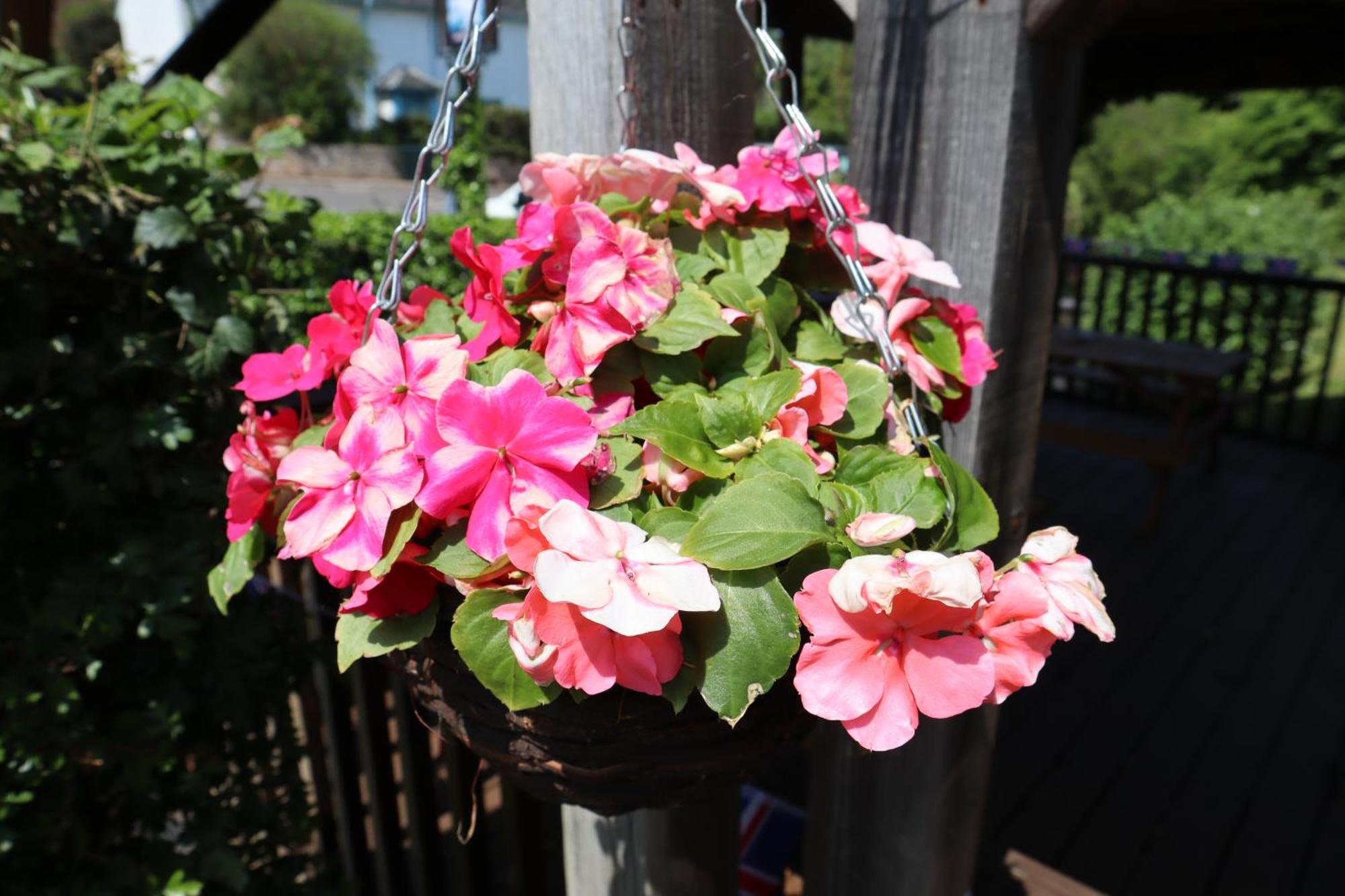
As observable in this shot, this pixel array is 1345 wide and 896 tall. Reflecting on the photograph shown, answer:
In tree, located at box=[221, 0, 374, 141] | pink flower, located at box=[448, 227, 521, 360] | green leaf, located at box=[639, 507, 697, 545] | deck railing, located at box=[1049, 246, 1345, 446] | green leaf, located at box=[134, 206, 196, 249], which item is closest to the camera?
green leaf, located at box=[639, 507, 697, 545]

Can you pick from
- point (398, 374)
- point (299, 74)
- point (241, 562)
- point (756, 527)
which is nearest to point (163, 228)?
point (241, 562)

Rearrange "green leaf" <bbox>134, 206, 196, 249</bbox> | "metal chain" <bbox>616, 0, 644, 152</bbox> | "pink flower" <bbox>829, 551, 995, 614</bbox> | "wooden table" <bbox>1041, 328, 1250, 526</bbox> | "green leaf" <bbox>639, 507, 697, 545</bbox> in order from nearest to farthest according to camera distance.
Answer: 1. "pink flower" <bbox>829, 551, 995, 614</bbox>
2. "green leaf" <bbox>639, 507, 697, 545</bbox>
3. "metal chain" <bbox>616, 0, 644, 152</bbox>
4. "green leaf" <bbox>134, 206, 196, 249</bbox>
5. "wooden table" <bbox>1041, 328, 1250, 526</bbox>

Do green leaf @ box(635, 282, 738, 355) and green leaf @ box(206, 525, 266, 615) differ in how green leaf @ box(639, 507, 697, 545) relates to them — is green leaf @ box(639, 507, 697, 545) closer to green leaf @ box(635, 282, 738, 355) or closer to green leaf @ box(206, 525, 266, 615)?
green leaf @ box(635, 282, 738, 355)

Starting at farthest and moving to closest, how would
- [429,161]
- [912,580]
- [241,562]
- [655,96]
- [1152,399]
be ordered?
1. [1152,399]
2. [655,96]
3. [241,562]
4. [429,161]
5. [912,580]

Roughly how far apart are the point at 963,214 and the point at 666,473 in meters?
0.54

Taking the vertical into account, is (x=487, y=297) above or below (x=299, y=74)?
below

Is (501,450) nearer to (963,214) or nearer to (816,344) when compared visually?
(816,344)

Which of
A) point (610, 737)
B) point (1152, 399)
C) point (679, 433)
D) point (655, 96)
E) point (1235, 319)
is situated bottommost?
point (1152, 399)

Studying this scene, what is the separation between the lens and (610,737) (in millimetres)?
615

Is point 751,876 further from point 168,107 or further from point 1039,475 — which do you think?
point 1039,475

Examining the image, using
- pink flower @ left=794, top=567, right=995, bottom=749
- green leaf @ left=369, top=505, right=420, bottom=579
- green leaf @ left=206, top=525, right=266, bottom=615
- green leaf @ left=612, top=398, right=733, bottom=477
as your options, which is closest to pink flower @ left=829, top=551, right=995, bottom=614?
pink flower @ left=794, top=567, right=995, bottom=749

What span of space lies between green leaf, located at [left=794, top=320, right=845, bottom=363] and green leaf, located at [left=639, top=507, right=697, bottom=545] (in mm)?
213

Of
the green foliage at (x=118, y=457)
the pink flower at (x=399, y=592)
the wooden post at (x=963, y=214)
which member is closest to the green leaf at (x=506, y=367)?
the pink flower at (x=399, y=592)

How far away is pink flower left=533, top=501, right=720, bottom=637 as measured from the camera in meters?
0.46
